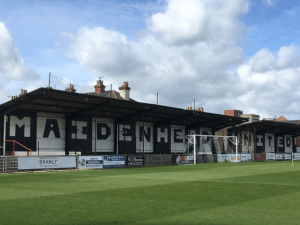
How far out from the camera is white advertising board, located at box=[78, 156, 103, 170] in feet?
113

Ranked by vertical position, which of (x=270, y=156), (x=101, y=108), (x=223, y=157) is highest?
(x=101, y=108)

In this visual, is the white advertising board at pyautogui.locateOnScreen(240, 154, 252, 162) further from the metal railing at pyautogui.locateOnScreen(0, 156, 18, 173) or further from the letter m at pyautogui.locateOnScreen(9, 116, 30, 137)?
the metal railing at pyautogui.locateOnScreen(0, 156, 18, 173)

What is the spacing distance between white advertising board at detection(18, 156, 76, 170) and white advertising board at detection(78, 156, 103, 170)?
749 mm

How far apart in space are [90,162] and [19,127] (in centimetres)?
876

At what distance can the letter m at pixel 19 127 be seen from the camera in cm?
3769

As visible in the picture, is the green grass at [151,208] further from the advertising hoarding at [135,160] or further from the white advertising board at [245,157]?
the white advertising board at [245,157]

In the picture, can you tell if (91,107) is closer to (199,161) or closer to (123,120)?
(123,120)

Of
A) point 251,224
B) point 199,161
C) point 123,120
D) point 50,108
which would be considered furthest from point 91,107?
point 251,224

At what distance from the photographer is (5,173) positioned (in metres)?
29.0

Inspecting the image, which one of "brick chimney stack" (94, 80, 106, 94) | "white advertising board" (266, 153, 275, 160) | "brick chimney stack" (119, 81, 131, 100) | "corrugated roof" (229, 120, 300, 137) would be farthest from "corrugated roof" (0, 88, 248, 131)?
"brick chimney stack" (94, 80, 106, 94)

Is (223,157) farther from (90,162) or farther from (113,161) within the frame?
(90,162)

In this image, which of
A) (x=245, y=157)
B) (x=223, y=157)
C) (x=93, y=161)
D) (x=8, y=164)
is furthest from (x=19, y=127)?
(x=245, y=157)

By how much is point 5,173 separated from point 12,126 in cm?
965

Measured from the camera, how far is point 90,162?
35188 mm
